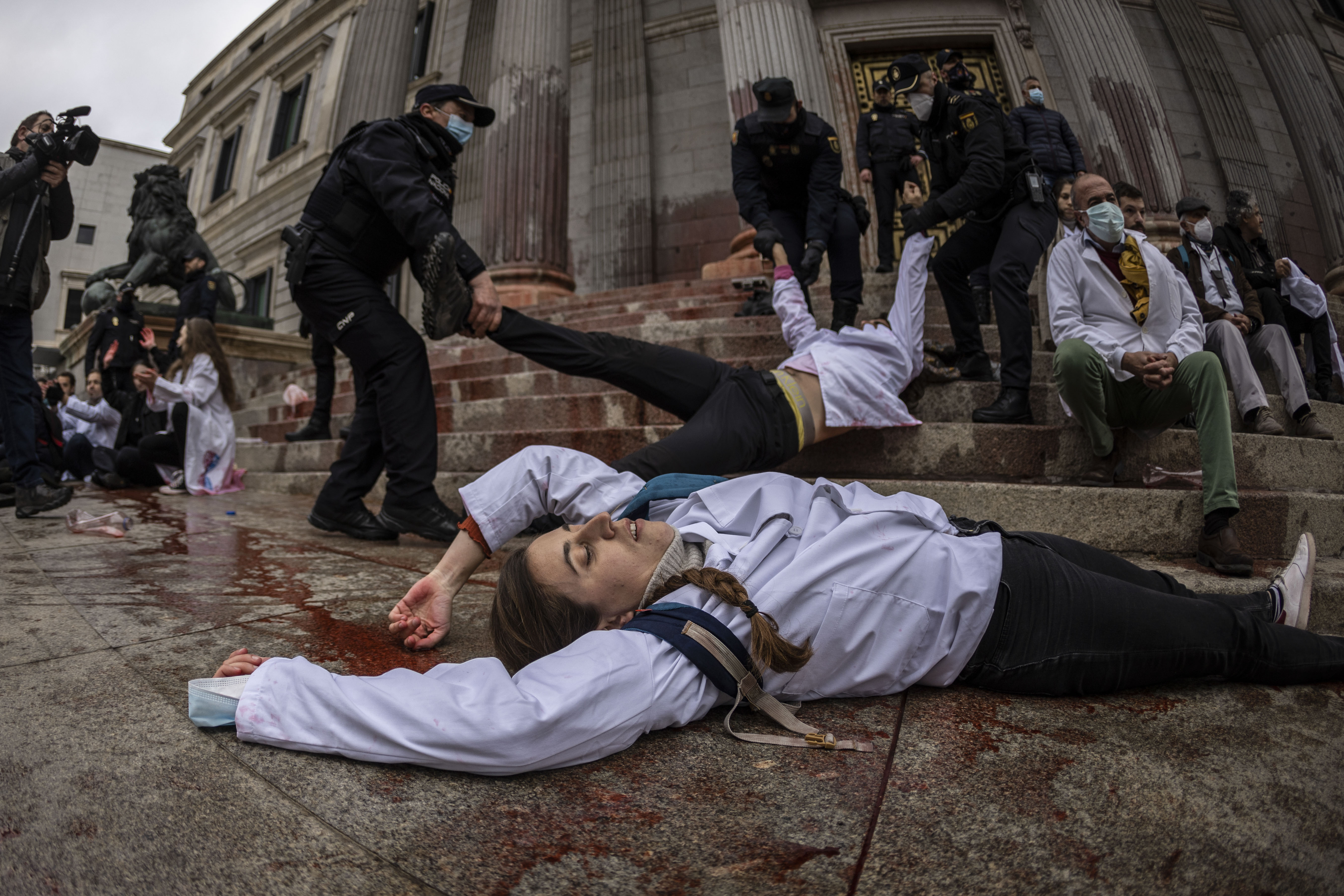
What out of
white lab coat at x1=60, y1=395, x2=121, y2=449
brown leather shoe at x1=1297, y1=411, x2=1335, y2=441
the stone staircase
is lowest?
white lab coat at x1=60, y1=395, x2=121, y2=449

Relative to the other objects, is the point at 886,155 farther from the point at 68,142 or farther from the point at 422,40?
the point at 422,40

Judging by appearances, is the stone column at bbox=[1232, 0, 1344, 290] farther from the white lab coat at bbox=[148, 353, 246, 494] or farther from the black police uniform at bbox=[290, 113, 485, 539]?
the white lab coat at bbox=[148, 353, 246, 494]

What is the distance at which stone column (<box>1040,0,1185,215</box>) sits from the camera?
26.1 ft

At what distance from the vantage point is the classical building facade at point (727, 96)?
6227 millimetres

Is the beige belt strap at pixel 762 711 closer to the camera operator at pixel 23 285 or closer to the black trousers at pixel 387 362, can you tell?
the black trousers at pixel 387 362

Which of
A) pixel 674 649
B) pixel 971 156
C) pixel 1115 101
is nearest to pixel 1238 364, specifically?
pixel 971 156

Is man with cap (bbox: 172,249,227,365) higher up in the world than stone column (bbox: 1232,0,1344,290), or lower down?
lower down

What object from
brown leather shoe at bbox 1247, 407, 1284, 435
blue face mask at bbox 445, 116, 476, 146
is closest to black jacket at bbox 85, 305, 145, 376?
blue face mask at bbox 445, 116, 476, 146

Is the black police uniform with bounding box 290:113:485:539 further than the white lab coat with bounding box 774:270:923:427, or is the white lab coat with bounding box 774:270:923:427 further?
the black police uniform with bounding box 290:113:485:539

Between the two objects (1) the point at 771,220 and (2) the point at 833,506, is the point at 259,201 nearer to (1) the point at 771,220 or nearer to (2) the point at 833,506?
(1) the point at 771,220

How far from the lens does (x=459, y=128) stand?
3461mm

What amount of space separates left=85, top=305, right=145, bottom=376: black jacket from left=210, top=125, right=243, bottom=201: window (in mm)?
15585

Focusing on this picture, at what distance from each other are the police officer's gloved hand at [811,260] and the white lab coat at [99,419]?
6.93 metres

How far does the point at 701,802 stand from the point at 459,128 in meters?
3.35
